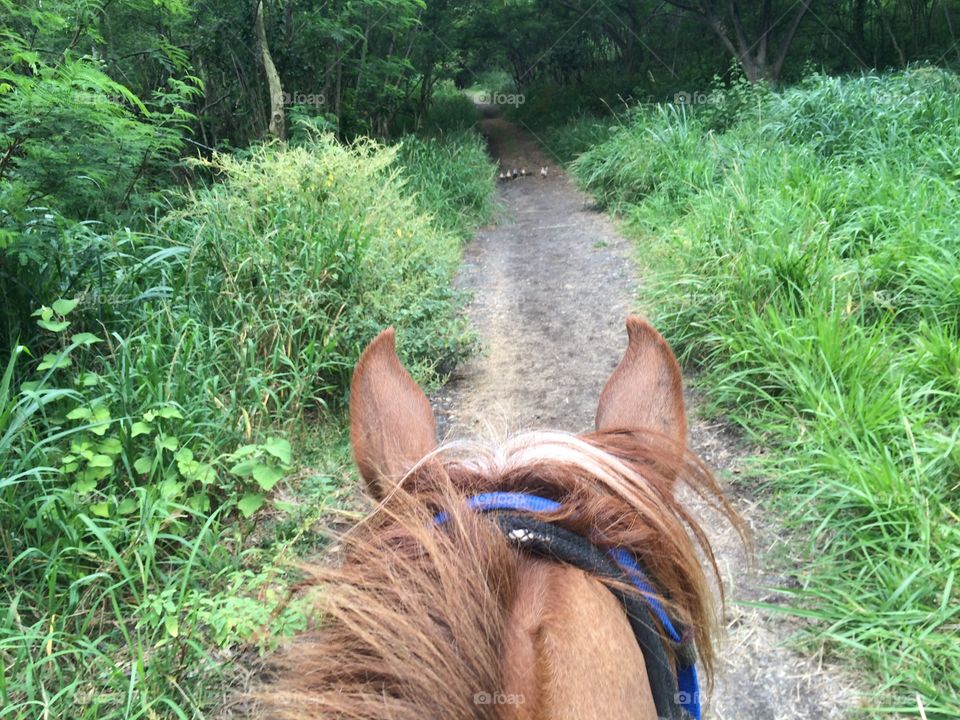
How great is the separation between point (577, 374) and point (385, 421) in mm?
2779

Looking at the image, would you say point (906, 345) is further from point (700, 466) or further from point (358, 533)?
point (358, 533)

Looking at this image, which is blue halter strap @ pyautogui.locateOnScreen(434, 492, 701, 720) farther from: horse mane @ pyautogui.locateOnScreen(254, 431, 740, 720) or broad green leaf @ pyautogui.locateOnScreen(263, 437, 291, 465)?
broad green leaf @ pyautogui.locateOnScreen(263, 437, 291, 465)

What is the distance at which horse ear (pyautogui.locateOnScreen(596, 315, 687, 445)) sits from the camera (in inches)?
42.6

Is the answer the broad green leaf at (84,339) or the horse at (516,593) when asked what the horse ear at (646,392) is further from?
the broad green leaf at (84,339)

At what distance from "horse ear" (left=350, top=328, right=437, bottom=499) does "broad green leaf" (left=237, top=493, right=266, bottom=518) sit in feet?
4.95

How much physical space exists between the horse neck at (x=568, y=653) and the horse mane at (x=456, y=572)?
0.07 feet

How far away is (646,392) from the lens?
1116 mm

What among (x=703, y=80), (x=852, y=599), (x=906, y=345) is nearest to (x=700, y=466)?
(x=852, y=599)

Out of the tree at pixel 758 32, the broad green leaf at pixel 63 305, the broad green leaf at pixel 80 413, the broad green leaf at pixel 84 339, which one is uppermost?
the tree at pixel 758 32

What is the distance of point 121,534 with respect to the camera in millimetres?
2166

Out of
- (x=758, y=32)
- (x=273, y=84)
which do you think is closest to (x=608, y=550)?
(x=273, y=84)

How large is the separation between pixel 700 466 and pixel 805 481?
1.79 meters

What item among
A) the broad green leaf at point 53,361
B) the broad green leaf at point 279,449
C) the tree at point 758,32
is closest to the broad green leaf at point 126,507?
the broad green leaf at point 279,449

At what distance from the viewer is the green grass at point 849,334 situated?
6.09 ft
